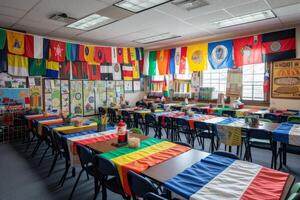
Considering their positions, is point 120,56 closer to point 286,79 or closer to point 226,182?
point 286,79

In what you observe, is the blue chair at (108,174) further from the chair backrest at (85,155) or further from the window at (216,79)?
the window at (216,79)

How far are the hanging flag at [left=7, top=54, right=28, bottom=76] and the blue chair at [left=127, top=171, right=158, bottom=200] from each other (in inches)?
207

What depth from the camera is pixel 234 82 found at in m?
6.30

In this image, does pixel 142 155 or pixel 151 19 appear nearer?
pixel 142 155

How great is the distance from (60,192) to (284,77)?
5626 millimetres

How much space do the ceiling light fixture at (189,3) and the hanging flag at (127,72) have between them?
14.1 ft

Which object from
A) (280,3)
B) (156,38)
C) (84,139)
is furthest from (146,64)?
(84,139)

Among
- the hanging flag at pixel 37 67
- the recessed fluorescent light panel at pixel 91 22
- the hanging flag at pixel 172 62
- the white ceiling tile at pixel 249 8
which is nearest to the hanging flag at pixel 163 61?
the hanging flag at pixel 172 62

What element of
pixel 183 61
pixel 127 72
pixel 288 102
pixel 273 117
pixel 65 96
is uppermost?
pixel 183 61

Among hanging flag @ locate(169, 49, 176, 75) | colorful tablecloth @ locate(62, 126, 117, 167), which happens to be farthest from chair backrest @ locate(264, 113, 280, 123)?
hanging flag @ locate(169, 49, 176, 75)

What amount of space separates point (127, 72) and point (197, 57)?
108 inches

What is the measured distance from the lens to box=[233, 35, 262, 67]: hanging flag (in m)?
5.59

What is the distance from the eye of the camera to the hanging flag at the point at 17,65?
533 centimetres

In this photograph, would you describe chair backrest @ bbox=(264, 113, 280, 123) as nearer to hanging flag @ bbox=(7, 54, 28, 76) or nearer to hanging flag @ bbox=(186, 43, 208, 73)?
hanging flag @ bbox=(186, 43, 208, 73)
